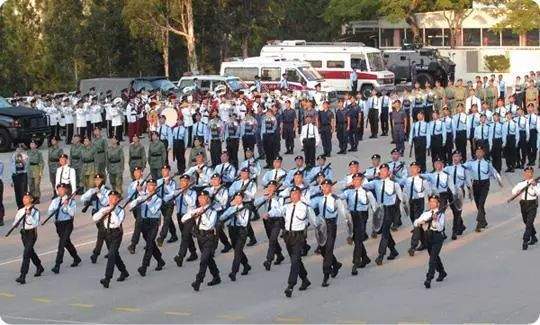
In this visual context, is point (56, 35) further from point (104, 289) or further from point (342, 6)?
point (104, 289)

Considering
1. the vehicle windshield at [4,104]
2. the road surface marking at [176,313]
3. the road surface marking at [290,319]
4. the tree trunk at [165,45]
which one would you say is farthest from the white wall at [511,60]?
the road surface marking at [290,319]

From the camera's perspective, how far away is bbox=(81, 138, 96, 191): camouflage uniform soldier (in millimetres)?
25359

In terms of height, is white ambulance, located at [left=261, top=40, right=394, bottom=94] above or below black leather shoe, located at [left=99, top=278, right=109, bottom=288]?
above

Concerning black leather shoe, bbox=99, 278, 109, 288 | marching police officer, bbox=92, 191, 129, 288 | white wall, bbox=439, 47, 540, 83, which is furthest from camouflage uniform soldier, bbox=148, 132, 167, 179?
white wall, bbox=439, 47, 540, 83

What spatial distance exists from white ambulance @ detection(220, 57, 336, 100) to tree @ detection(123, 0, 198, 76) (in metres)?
6.86

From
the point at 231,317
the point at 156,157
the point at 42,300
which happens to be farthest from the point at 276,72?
the point at 231,317

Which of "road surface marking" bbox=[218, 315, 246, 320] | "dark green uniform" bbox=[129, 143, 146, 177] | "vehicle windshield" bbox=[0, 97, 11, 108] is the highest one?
Result: "vehicle windshield" bbox=[0, 97, 11, 108]

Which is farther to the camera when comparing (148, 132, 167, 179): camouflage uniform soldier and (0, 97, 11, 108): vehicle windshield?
(0, 97, 11, 108): vehicle windshield

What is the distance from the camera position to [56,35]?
47844 mm

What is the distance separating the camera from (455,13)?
56562mm

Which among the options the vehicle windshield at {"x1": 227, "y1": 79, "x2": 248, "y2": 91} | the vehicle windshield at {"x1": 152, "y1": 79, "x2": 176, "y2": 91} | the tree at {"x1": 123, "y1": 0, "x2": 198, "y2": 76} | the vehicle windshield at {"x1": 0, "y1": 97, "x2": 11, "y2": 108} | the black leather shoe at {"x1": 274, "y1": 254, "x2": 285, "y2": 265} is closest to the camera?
the black leather shoe at {"x1": 274, "y1": 254, "x2": 285, "y2": 265}

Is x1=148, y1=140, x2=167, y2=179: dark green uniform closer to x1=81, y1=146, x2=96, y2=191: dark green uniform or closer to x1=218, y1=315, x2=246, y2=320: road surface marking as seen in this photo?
x1=81, y1=146, x2=96, y2=191: dark green uniform

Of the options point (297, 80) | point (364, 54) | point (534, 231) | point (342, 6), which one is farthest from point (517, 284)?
point (342, 6)

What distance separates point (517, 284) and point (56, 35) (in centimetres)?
3289
